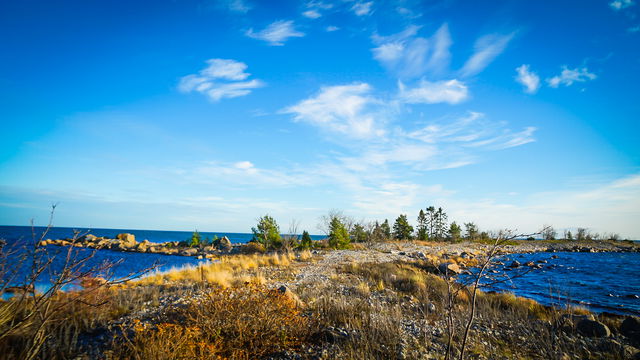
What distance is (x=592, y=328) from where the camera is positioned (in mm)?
6934

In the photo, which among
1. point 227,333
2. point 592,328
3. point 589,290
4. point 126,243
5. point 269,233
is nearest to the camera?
point 227,333

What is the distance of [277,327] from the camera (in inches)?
204

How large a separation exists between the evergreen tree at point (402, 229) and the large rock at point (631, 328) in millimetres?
54270

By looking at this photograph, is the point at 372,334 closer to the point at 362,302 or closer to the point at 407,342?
the point at 407,342

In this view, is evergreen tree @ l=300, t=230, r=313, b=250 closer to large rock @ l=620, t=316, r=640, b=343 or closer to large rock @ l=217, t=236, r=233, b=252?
large rock @ l=217, t=236, r=233, b=252

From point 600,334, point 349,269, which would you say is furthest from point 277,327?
point 349,269

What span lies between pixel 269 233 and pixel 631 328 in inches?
1141

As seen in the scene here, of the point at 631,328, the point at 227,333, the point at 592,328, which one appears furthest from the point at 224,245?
the point at 631,328

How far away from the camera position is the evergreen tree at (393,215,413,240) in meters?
60.8

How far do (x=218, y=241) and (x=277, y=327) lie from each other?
44.8 metres

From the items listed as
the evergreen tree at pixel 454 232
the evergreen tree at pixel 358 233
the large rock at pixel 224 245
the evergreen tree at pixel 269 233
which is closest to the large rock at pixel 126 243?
the large rock at pixel 224 245

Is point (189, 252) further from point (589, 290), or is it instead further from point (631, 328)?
point (631, 328)

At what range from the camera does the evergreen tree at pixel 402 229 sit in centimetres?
6084

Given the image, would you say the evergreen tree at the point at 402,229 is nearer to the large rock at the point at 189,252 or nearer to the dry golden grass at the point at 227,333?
the large rock at the point at 189,252
